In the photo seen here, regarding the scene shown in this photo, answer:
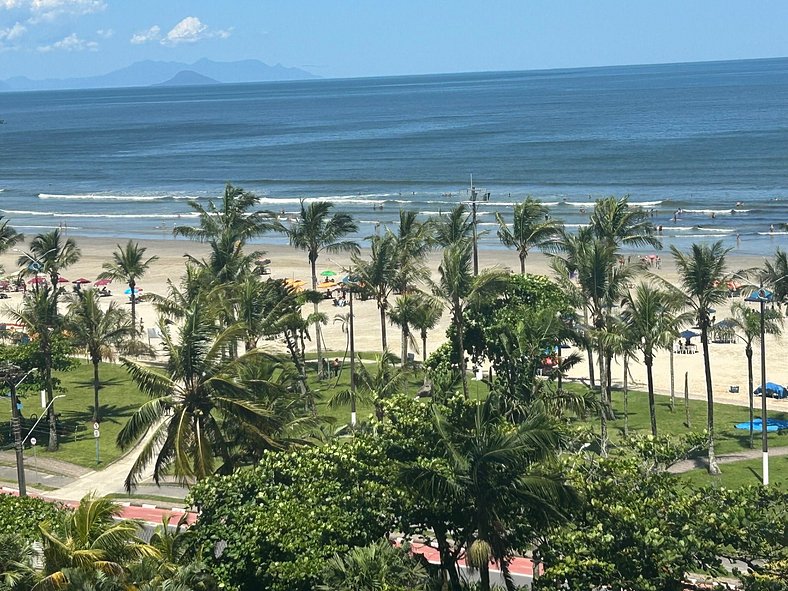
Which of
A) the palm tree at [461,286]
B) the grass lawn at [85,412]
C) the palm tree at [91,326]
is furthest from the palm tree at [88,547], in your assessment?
the palm tree at [91,326]

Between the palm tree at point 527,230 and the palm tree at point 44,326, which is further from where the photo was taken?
the palm tree at point 527,230

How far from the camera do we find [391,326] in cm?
5581

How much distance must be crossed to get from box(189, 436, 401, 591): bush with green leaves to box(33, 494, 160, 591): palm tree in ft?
4.33

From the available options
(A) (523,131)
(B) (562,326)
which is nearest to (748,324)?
(B) (562,326)

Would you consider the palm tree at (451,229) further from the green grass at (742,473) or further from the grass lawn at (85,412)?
the green grass at (742,473)

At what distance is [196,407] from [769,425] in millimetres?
21515

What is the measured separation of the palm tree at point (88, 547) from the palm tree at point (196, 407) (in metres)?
3.36

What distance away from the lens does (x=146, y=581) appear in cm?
1700

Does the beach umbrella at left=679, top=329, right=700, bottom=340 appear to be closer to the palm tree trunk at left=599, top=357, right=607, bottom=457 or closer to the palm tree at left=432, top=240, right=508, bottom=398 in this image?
the palm tree trunk at left=599, top=357, right=607, bottom=457

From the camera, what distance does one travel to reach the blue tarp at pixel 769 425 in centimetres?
3662

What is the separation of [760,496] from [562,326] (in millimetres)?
10971

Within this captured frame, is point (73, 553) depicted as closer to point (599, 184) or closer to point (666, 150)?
point (599, 184)

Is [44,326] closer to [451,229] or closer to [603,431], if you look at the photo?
[451,229]

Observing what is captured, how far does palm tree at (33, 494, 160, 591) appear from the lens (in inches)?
658
